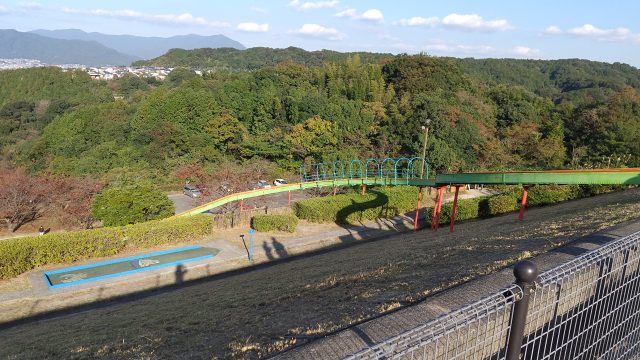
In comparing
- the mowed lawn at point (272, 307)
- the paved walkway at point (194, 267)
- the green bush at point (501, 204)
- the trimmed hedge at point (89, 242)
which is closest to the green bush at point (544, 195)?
the green bush at point (501, 204)

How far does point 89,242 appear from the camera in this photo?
13.0 metres

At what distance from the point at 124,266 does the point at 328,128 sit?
22.7 metres

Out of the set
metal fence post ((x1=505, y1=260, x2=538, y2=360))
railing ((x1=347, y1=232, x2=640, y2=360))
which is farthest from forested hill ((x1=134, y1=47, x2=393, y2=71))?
metal fence post ((x1=505, y1=260, x2=538, y2=360))

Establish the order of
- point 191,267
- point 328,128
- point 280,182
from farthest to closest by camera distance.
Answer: point 328,128
point 280,182
point 191,267

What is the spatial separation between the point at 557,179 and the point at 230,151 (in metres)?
28.5

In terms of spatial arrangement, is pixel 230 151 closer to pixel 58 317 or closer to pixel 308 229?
pixel 308 229

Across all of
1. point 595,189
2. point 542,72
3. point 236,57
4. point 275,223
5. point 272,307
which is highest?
point 236,57

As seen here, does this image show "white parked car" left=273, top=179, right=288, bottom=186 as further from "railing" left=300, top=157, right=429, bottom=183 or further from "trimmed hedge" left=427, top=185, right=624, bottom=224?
"trimmed hedge" left=427, top=185, right=624, bottom=224

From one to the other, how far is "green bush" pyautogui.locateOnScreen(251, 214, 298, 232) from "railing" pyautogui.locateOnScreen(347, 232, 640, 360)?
524 inches

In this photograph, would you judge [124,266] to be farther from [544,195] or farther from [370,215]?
[544,195]

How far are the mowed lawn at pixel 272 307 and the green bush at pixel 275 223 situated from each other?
6.01 m

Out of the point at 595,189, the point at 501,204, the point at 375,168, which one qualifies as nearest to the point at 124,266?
the point at 501,204

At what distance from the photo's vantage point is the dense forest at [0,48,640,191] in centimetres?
2975

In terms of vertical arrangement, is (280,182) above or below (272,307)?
below
